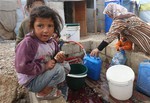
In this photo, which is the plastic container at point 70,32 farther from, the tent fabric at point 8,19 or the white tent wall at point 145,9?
the white tent wall at point 145,9

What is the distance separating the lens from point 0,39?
Result: 4.53m

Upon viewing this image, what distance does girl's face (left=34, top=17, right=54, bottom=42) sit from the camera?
143cm

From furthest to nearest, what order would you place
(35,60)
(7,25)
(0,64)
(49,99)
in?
(7,25), (0,64), (49,99), (35,60)

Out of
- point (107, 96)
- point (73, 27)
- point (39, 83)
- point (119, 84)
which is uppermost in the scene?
point (73, 27)

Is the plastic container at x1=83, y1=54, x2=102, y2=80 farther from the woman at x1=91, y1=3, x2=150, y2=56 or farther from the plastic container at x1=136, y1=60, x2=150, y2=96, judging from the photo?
the plastic container at x1=136, y1=60, x2=150, y2=96

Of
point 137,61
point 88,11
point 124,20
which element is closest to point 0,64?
point 124,20

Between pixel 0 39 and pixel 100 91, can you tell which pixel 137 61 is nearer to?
pixel 100 91

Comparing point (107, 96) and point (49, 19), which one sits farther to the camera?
point (107, 96)

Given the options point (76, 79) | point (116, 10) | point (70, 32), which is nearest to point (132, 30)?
point (116, 10)

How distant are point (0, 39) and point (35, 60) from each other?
12.0ft

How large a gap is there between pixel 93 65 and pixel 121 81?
2.45 ft

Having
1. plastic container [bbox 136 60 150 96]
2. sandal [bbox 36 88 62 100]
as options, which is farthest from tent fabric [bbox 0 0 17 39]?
plastic container [bbox 136 60 150 96]

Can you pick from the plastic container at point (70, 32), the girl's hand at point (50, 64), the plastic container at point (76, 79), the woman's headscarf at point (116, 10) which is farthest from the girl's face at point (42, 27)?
the plastic container at point (70, 32)

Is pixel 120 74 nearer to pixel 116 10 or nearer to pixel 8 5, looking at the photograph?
pixel 116 10
